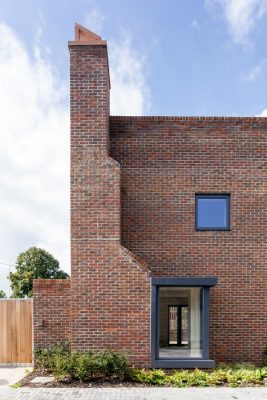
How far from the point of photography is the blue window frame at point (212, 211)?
40.4ft

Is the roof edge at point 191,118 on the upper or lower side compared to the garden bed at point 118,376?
upper

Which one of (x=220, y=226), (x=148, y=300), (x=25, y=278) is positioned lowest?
(x=25, y=278)

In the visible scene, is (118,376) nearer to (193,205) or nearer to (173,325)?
(173,325)

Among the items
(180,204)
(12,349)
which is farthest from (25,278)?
(180,204)

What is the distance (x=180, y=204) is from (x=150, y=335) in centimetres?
373

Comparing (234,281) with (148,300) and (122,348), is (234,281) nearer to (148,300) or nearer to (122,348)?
(148,300)

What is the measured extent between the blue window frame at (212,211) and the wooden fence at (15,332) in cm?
543

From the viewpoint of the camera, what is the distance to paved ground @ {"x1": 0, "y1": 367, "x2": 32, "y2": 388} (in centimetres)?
1013

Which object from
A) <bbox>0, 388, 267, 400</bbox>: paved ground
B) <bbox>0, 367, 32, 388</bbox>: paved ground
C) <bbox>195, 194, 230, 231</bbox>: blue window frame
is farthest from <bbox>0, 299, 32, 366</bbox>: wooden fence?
<bbox>195, 194, 230, 231</bbox>: blue window frame

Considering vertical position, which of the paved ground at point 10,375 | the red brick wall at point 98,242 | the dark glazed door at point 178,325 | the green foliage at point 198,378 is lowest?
the paved ground at point 10,375

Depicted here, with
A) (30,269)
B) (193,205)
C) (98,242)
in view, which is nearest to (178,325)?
(98,242)

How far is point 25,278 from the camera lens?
34.5 m

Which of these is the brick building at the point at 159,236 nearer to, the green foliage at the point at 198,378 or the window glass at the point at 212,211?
the window glass at the point at 212,211

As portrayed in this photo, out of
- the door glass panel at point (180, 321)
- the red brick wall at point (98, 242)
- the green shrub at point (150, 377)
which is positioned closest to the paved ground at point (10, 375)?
the red brick wall at point (98, 242)
